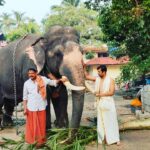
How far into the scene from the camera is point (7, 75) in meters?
10.4

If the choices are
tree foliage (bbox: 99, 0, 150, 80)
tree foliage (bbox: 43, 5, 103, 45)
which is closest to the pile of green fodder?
tree foliage (bbox: 99, 0, 150, 80)

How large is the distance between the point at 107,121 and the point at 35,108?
54.4 inches

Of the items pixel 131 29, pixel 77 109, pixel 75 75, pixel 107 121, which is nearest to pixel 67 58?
pixel 75 75

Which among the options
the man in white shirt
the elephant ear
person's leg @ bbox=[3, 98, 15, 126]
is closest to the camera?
the man in white shirt

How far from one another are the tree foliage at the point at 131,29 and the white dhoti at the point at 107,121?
12.5 ft

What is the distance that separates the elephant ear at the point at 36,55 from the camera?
28.7ft

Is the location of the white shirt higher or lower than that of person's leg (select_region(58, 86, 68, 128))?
higher

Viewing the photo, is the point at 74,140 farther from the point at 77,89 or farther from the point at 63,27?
the point at 63,27

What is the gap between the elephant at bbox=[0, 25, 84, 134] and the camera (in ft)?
25.6

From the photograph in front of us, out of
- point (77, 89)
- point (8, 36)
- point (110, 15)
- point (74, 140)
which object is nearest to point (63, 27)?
point (77, 89)

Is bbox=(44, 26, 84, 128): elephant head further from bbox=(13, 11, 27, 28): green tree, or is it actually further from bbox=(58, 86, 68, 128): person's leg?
bbox=(13, 11, 27, 28): green tree

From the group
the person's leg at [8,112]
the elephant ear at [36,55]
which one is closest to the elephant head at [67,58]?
the elephant ear at [36,55]

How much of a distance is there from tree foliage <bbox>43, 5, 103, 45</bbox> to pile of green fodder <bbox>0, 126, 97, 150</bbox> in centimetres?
4234

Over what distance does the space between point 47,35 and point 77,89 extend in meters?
2.02
